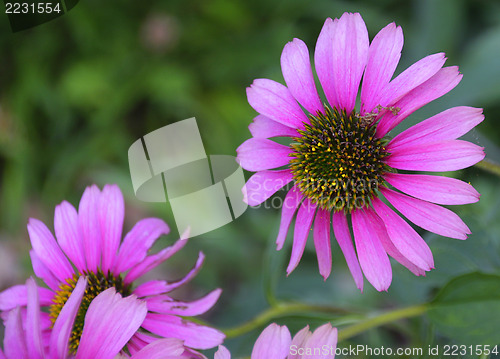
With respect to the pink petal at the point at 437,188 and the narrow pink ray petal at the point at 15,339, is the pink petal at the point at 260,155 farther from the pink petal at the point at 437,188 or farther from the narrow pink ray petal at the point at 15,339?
the narrow pink ray petal at the point at 15,339

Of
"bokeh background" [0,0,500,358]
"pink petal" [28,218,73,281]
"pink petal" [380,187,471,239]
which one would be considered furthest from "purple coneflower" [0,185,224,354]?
"bokeh background" [0,0,500,358]

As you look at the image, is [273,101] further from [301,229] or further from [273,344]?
[273,344]

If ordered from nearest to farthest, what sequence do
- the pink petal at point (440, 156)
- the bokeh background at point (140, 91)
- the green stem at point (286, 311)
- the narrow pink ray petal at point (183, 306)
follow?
1. the pink petal at point (440, 156)
2. the narrow pink ray petal at point (183, 306)
3. the green stem at point (286, 311)
4. the bokeh background at point (140, 91)

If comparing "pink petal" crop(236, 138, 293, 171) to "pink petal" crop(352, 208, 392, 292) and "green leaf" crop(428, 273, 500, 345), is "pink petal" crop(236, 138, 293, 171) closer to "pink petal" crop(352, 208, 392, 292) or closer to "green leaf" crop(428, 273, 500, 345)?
"pink petal" crop(352, 208, 392, 292)

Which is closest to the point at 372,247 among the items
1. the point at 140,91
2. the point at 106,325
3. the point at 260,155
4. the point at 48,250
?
the point at 260,155

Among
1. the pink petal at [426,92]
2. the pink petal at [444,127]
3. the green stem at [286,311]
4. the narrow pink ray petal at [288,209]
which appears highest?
the pink petal at [426,92]

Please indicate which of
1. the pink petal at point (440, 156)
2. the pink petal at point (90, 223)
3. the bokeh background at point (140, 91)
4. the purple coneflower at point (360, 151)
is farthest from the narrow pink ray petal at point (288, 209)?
the bokeh background at point (140, 91)
